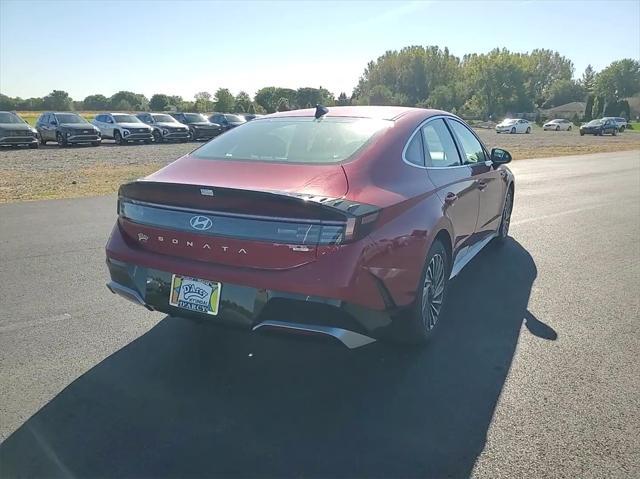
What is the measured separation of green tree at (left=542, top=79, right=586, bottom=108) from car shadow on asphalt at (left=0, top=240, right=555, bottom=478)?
13176 cm

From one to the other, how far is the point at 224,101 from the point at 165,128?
1931 inches

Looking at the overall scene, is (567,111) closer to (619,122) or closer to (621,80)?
(621,80)

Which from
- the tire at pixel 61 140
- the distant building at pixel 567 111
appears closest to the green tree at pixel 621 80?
the distant building at pixel 567 111

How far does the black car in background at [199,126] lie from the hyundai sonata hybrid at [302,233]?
27022mm

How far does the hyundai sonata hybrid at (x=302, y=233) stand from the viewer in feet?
9.27

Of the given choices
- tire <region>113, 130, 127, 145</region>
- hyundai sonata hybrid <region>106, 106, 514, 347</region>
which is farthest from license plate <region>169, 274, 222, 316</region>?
tire <region>113, 130, 127, 145</region>

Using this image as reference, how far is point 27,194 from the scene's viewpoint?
405 inches

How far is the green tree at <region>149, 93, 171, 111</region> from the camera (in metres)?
78.9

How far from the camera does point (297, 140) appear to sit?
3812mm

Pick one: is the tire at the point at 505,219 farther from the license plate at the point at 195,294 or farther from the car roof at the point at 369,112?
the license plate at the point at 195,294

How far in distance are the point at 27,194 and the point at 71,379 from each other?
8462mm

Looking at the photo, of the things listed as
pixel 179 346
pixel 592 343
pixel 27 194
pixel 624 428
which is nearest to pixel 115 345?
pixel 179 346

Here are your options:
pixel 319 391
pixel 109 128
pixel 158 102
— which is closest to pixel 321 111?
pixel 319 391

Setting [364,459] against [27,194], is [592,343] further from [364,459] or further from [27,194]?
[27,194]
